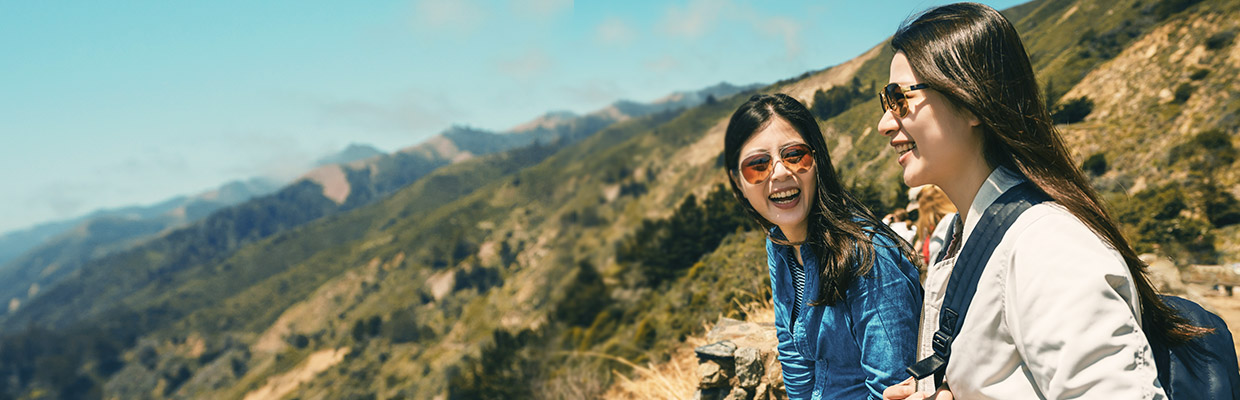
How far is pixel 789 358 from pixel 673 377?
3368 millimetres

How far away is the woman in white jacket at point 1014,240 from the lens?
3.43 feet

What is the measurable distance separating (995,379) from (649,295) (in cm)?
2786

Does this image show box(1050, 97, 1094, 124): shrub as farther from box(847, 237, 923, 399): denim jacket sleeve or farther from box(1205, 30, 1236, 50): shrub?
box(847, 237, 923, 399): denim jacket sleeve

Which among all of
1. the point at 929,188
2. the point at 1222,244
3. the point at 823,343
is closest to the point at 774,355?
the point at 929,188

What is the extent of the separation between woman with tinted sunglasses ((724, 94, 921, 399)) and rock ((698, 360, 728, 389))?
187cm

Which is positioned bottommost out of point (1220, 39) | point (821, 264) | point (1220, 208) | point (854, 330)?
point (1220, 208)

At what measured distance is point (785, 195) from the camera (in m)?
2.12

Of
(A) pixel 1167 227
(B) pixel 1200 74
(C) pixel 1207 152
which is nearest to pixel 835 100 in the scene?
(A) pixel 1167 227

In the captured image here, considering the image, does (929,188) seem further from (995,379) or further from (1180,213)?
(1180,213)

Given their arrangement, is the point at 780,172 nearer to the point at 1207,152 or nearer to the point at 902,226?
the point at 902,226

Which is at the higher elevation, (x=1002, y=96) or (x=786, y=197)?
(x=1002, y=96)

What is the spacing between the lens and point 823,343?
213 cm

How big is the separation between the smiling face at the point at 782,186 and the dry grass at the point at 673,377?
10.5 feet

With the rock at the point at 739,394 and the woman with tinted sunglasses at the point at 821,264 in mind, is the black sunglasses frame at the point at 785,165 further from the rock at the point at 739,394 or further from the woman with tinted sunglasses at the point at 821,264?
the rock at the point at 739,394
